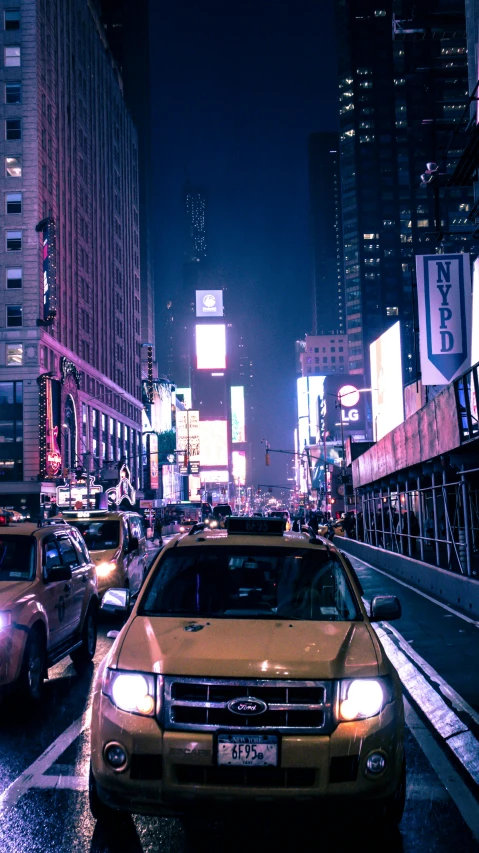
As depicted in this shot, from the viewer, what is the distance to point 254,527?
6750mm

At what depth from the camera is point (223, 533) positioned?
690 cm

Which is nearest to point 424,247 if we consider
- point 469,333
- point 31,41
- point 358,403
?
point 358,403

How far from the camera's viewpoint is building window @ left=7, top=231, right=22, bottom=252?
65188 millimetres

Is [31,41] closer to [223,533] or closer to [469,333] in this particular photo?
[469,333]

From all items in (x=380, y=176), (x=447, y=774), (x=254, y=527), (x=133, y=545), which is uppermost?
(x=380, y=176)

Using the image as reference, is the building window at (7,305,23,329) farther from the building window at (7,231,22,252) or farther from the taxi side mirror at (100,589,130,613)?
the taxi side mirror at (100,589,130,613)

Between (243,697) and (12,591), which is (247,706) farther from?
(12,591)

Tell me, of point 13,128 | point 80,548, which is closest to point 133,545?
point 80,548

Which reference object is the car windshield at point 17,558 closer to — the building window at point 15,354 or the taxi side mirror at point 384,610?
the taxi side mirror at point 384,610

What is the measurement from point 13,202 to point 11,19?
51.3 feet

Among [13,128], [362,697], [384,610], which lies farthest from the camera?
[13,128]

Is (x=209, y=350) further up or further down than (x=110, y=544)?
further up

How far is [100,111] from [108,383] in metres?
33.5

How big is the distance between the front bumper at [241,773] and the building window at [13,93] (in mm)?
70538
